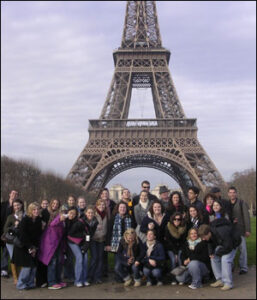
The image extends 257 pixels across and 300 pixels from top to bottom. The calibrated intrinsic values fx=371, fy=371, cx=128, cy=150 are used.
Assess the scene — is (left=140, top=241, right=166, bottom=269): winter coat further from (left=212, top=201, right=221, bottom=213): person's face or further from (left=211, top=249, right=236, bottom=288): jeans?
(left=212, top=201, right=221, bottom=213): person's face

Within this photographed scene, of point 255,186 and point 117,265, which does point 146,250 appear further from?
point 255,186

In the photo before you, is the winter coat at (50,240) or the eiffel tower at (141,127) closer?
the winter coat at (50,240)

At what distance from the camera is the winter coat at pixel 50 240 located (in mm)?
7469

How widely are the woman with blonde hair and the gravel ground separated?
21 cm

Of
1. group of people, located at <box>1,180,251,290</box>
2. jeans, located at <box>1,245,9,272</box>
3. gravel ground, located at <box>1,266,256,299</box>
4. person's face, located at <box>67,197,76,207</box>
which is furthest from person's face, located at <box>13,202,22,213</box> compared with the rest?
gravel ground, located at <box>1,266,256,299</box>

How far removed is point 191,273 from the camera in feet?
23.9

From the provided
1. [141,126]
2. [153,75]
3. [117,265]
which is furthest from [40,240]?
[153,75]

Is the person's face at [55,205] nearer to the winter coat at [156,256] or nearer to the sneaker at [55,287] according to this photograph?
the sneaker at [55,287]

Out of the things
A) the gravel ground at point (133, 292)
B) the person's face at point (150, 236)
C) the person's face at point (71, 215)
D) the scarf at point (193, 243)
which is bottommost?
the gravel ground at point (133, 292)

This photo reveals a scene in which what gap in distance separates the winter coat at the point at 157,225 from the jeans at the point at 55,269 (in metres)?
1.81

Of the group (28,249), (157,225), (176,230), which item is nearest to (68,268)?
(28,249)

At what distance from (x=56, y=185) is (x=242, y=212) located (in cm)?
3048

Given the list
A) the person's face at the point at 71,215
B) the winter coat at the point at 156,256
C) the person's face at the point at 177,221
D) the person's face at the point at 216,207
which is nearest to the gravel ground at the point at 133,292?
the winter coat at the point at 156,256

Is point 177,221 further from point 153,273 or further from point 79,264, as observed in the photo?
point 79,264
